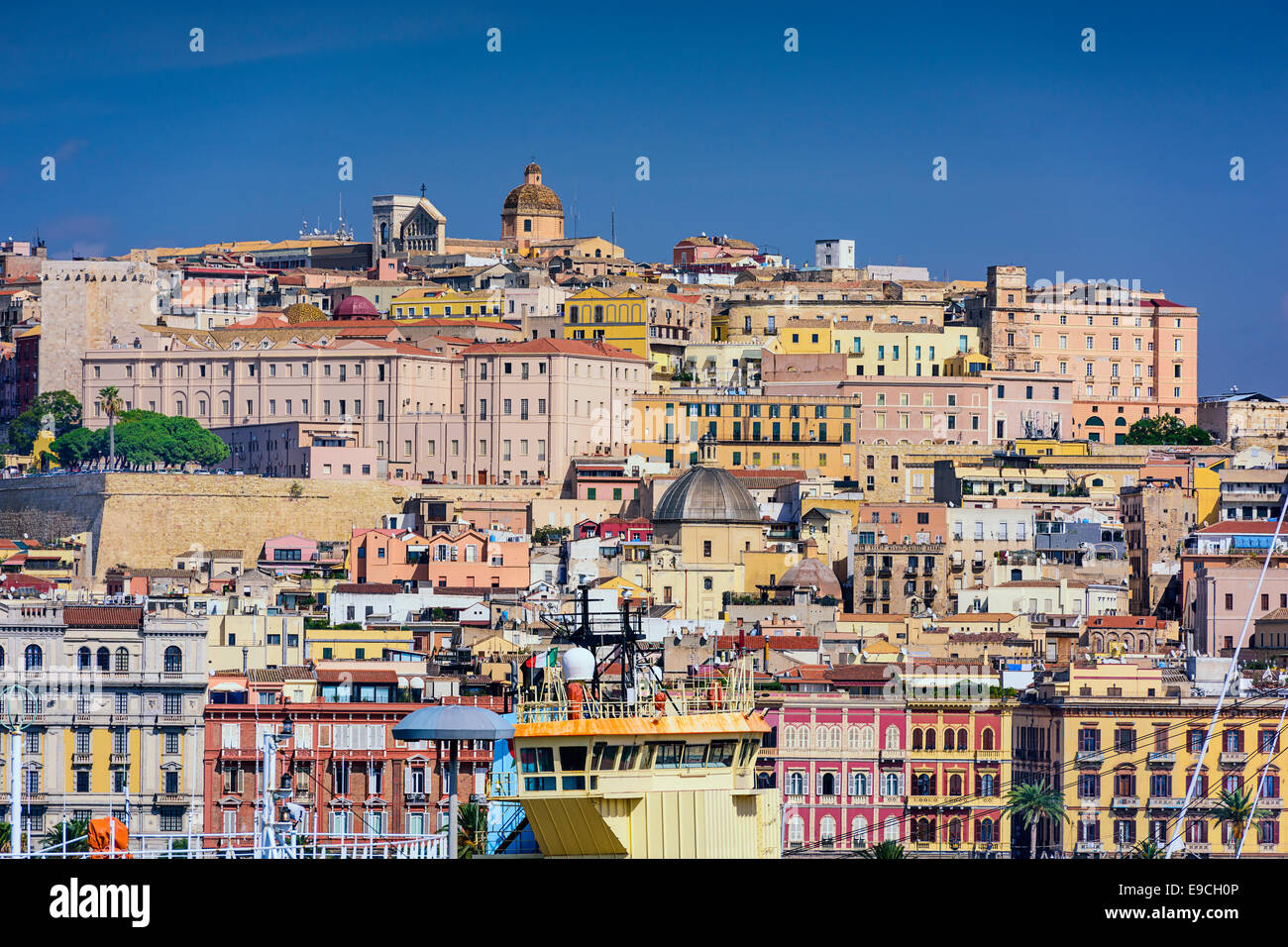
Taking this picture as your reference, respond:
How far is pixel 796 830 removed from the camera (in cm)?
4431

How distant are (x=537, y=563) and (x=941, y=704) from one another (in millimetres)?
18800

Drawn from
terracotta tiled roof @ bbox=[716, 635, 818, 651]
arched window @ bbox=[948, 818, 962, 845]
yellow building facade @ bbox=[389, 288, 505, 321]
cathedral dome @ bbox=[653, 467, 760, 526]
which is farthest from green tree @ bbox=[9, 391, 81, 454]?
arched window @ bbox=[948, 818, 962, 845]

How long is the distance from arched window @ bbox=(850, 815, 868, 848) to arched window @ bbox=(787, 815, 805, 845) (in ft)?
2.82

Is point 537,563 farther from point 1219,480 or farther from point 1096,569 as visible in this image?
point 1219,480

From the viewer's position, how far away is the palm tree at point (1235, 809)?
40.9 m

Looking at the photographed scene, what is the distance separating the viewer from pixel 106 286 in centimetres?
8819

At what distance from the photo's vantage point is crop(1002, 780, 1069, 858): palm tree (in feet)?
137

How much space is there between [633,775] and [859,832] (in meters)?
27.7

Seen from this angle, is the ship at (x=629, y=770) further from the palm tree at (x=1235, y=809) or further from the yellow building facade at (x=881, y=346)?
the yellow building facade at (x=881, y=346)

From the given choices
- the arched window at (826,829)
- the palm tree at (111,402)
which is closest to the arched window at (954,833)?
the arched window at (826,829)

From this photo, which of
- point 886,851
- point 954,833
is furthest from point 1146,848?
point 954,833

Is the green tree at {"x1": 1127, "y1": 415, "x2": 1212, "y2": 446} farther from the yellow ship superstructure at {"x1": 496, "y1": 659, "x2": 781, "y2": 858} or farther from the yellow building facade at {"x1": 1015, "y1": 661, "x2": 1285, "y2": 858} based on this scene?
the yellow ship superstructure at {"x1": 496, "y1": 659, "x2": 781, "y2": 858}
